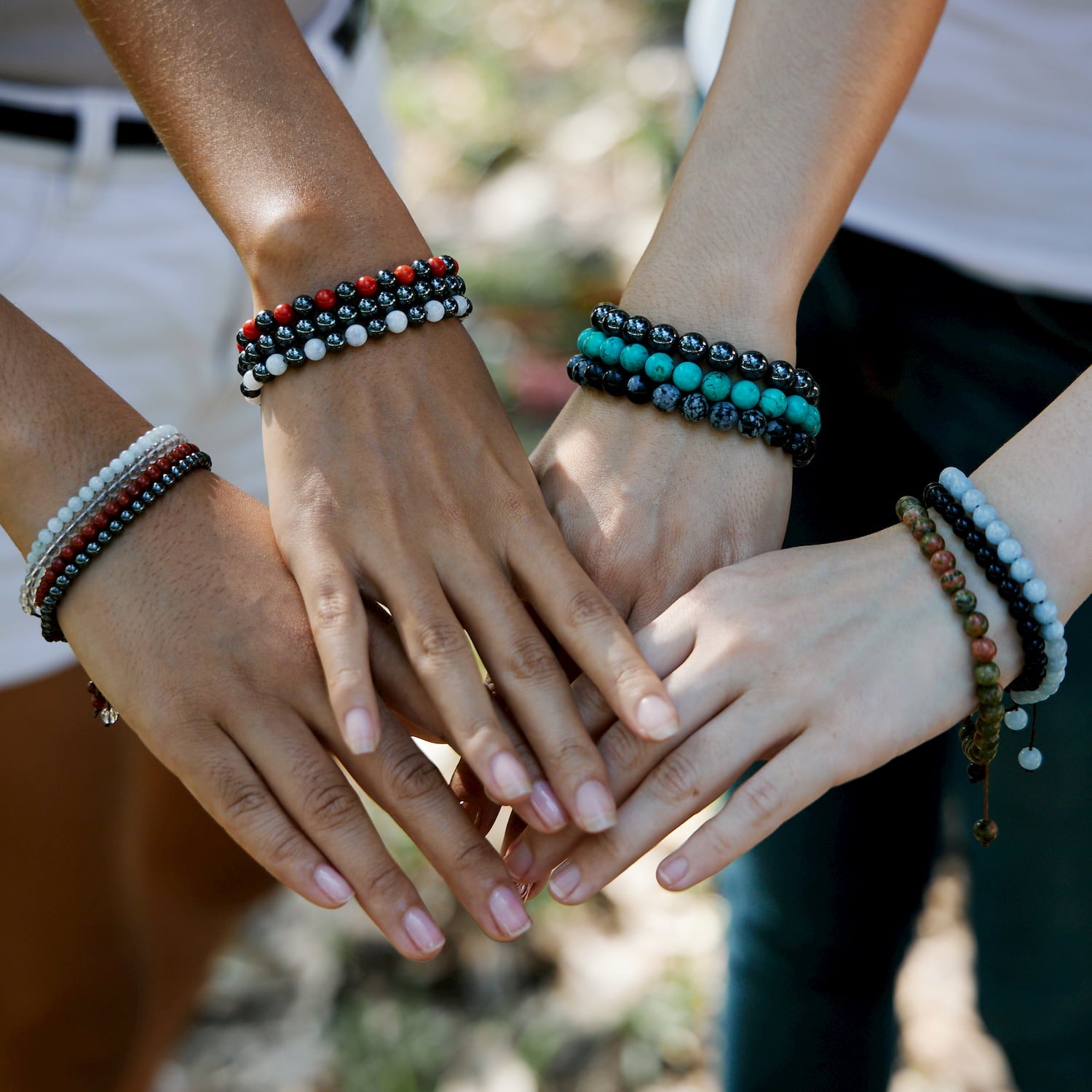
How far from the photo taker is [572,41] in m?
4.25

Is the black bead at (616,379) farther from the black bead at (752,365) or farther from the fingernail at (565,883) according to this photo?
the fingernail at (565,883)

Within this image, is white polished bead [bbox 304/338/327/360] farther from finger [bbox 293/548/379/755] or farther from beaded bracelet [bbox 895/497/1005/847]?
beaded bracelet [bbox 895/497/1005/847]

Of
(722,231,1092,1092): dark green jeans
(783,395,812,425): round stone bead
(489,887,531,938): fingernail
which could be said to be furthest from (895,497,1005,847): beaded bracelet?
(489,887,531,938): fingernail

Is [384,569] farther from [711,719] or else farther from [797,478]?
[797,478]

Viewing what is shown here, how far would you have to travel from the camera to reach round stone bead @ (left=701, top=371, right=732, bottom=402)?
1114 millimetres

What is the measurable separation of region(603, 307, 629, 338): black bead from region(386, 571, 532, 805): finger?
0.32m

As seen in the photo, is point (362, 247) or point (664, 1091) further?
point (664, 1091)

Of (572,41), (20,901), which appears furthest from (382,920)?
(572,41)

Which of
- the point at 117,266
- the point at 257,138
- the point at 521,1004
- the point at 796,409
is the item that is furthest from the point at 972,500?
the point at 521,1004

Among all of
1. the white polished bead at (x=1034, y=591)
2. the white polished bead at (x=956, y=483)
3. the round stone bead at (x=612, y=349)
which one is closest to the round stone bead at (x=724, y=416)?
the round stone bead at (x=612, y=349)

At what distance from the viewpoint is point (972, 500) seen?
3.27ft

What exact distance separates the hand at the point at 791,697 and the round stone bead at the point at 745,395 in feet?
0.61

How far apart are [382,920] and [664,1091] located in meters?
1.08

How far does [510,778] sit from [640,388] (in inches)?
16.6
